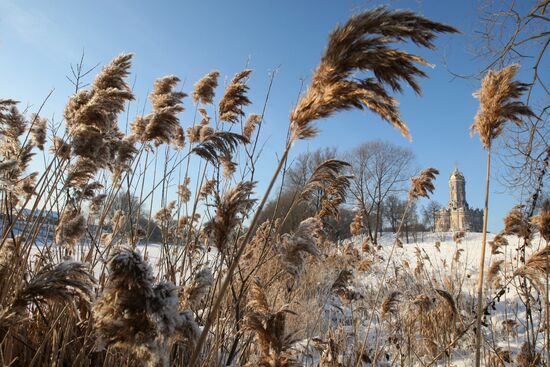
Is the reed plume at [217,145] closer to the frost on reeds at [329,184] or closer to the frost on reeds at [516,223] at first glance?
the frost on reeds at [329,184]

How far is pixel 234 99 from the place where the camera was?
3740 millimetres

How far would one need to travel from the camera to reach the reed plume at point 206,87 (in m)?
4.45

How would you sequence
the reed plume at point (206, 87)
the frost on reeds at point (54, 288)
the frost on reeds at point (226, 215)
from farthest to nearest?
the reed plume at point (206, 87) → the frost on reeds at point (226, 215) → the frost on reeds at point (54, 288)

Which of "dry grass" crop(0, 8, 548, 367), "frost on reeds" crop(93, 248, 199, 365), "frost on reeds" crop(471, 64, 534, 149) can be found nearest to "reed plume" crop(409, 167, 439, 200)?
Answer: "dry grass" crop(0, 8, 548, 367)

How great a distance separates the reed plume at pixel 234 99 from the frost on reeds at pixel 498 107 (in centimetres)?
221

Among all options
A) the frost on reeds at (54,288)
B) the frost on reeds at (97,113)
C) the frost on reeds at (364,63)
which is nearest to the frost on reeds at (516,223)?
the frost on reeds at (364,63)

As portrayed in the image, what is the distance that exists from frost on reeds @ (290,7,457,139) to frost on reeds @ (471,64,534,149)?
1343mm

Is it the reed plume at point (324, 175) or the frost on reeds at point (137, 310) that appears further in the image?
the reed plume at point (324, 175)

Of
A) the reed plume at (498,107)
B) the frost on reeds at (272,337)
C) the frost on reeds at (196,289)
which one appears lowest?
the frost on reeds at (272,337)

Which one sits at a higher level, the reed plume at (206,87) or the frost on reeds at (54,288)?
the reed plume at (206,87)

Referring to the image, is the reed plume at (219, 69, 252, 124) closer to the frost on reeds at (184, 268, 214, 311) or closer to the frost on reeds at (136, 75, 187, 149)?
the frost on reeds at (136, 75, 187, 149)

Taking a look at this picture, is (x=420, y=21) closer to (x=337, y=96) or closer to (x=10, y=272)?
(x=337, y=96)

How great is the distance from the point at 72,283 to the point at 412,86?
1.47 meters

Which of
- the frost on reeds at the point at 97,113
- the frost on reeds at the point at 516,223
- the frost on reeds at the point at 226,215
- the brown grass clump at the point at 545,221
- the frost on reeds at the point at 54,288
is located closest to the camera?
the frost on reeds at the point at 54,288
